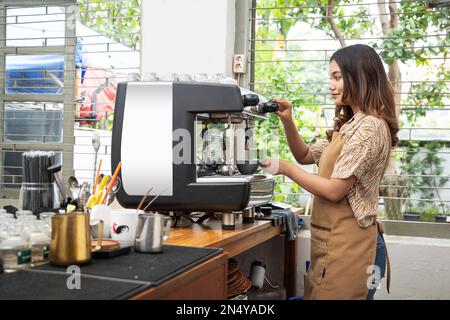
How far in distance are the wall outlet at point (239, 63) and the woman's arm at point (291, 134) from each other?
665 mm

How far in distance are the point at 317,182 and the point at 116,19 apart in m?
1.78

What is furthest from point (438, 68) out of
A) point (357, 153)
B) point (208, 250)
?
point (208, 250)

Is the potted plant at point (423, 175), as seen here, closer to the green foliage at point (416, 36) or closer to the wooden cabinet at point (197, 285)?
the green foliage at point (416, 36)

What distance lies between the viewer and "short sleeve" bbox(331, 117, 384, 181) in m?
1.51

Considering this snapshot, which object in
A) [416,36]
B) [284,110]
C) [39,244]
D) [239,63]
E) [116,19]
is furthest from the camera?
[116,19]

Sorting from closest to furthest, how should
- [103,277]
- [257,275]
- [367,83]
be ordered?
[103,277] → [367,83] → [257,275]

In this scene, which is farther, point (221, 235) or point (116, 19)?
point (116, 19)

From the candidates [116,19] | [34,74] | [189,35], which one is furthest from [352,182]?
[34,74]

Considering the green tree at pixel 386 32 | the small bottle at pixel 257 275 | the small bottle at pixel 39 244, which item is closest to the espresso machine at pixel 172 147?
the small bottle at pixel 39 244

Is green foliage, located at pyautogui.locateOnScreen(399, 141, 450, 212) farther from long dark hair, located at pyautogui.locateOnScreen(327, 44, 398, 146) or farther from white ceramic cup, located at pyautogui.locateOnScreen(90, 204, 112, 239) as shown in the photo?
white ceramic cup, located at pyautogui.locateOnScreen(90, 204, 112, 239)

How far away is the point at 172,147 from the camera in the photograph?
5.12ft

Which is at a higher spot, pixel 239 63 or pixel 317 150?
pixel 239 63

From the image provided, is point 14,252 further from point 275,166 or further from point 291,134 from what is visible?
point 291,134

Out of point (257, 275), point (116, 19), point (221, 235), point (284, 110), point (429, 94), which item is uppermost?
point (116, 19)
